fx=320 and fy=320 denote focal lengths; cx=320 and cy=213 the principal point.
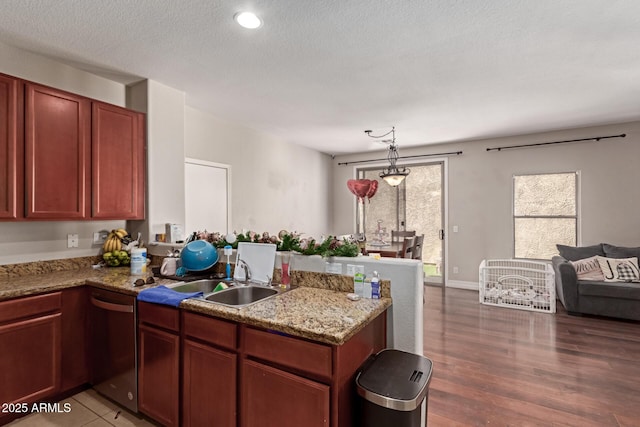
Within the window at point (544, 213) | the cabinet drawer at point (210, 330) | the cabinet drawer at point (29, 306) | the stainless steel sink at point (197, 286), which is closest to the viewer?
the cabinet drawer at point (210, 330)

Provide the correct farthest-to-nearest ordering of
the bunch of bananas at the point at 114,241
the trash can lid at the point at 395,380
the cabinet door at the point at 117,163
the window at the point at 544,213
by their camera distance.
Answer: the window at the point at 544,213 → the bunch of bananas at the point at 114,241 → the cabinet door at the point at 117,163 → the trash can lid at the point at 395,380

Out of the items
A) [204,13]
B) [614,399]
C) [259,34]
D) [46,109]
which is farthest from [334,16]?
[614,399]

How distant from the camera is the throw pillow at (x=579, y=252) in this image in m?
4.48

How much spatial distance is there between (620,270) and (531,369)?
247cm

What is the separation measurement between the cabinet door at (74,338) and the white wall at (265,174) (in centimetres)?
207

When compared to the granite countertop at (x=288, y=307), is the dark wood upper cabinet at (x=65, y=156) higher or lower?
higher

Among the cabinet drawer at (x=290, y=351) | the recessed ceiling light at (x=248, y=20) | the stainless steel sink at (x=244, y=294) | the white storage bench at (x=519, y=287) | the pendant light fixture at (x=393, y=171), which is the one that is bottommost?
the white storage bench at (x=519, y=287)

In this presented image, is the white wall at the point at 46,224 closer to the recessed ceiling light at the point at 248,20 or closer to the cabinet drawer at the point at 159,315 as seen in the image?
the cabinet drawer at the point at 159,315

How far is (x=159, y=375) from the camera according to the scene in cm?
198

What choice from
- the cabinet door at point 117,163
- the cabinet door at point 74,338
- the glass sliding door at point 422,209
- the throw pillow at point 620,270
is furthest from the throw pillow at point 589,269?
the cabinet door at point 74,338

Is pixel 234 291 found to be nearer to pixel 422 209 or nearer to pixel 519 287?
pixel 519 287

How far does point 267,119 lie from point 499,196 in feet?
13.4

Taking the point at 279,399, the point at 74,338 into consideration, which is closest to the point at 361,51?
the point at 279,399

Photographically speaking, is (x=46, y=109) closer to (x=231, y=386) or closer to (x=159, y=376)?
(x=159, y=376)
